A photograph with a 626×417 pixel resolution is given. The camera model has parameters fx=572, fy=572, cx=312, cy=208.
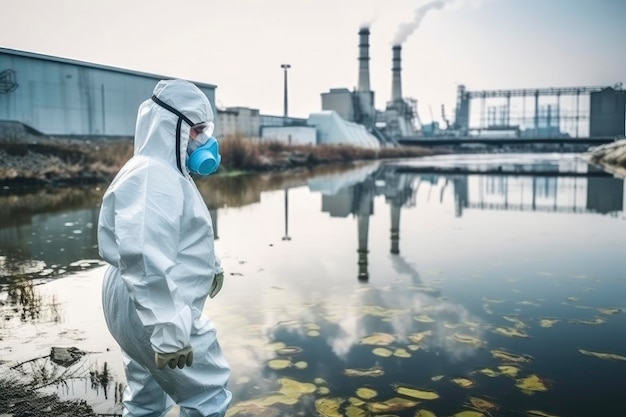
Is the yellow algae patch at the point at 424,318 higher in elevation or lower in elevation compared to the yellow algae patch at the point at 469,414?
higher

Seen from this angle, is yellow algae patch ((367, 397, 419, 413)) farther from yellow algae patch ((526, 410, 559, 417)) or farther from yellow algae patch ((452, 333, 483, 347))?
yellow algae patch ((452, 333, 483, 347))

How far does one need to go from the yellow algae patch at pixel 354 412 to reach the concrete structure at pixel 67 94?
23.9 metres

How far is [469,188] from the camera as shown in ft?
56.1

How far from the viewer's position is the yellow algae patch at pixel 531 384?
327 cm

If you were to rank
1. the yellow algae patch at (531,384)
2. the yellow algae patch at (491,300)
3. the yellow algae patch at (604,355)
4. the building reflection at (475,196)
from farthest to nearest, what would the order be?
the building reflection at (475,196) < the yellow algae patch at (491,300) < the yellow algae patch at (604,355) < the yellow algae patch at (531,384)

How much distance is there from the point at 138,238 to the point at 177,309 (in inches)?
11.7

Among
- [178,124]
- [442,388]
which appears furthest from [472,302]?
[178,124]

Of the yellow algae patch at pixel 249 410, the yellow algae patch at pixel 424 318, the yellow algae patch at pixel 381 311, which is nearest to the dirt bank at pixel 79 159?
the yellow algae patch at pixel 381 311

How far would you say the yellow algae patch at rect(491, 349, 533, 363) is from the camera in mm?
3678

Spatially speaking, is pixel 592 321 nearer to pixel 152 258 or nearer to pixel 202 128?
pixel 202 128

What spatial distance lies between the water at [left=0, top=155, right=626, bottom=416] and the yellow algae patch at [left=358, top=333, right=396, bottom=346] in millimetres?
19

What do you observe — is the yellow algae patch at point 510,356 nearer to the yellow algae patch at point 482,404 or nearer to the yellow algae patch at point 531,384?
the yellow algae patch at point 531,384

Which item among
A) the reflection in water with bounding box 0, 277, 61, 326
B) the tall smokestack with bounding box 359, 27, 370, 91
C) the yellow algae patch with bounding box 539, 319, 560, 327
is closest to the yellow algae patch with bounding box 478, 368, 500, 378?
the yellow algae patch with bounding box 539, 319, 560, 327

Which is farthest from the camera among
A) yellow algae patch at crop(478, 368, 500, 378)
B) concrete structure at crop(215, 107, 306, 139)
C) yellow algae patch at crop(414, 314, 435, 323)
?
concrete structure at crop(215, 107, 306, 139)
